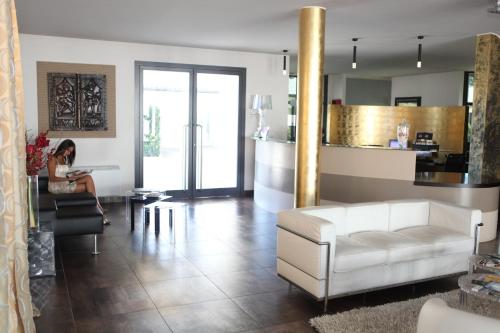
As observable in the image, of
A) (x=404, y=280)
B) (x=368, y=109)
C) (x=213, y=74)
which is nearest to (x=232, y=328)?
(x=404, y=280)

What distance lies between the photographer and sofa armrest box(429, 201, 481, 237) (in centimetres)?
477

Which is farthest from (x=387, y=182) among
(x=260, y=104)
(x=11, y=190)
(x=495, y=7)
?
(x=11, y=190)

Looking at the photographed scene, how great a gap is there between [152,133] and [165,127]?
0.27 meters

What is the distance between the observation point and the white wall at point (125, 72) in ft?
26.2

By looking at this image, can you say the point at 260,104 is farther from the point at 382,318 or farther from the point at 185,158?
the point at 382,318

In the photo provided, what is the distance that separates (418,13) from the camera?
5.88 meters

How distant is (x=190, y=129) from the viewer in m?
9.12

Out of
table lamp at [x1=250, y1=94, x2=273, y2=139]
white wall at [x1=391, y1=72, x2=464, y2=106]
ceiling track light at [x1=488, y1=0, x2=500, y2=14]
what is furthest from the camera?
white wall at [x1=391, y1=72, x2=464, y2=106]

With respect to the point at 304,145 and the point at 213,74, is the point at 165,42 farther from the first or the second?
the point at 304,145

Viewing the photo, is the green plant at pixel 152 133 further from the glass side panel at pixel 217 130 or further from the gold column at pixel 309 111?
the gold column at pixel 309 111

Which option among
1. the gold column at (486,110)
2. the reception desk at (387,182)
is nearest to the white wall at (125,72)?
the reception desk at (387,182)

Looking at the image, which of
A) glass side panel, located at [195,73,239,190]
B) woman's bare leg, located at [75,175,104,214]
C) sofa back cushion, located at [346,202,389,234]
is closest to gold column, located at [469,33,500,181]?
sofa back cushion, located at [346,202,389,234]

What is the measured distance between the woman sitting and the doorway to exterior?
187cm

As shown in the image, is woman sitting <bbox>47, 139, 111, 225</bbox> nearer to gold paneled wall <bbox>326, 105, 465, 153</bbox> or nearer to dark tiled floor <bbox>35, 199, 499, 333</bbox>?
dark tiled floor <bbox>35, 199, 499, 333</bbox>
